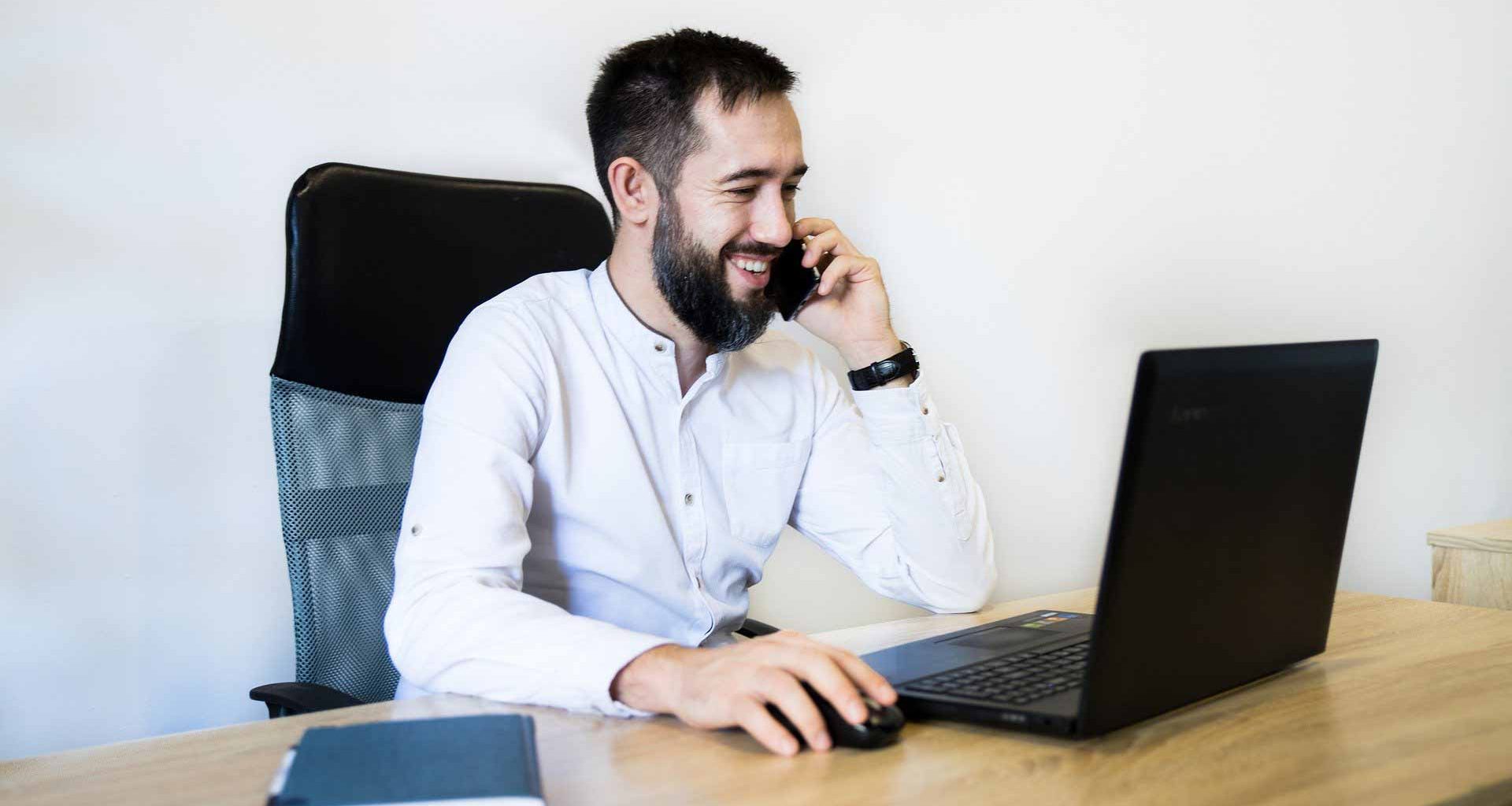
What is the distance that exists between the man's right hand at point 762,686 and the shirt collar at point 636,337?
631 mm

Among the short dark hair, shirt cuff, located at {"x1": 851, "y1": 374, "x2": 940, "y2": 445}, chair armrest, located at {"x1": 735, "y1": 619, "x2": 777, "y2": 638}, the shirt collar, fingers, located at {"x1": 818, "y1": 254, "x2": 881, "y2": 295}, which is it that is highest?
the short dark hair

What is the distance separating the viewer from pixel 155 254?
5.75ft

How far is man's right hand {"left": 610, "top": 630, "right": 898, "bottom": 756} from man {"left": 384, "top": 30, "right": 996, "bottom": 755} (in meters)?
0.35

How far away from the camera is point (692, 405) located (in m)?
1.56

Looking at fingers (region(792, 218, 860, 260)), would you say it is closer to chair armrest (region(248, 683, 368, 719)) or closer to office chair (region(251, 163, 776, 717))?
office chair (region(251, 163, 776, 717))

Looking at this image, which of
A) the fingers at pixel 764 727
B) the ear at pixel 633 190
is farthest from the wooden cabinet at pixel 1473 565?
the fingers at pixel 764 727

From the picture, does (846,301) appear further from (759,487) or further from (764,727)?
(764,727)

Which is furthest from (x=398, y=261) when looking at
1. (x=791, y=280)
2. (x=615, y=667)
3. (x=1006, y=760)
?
(x=1006, y=760)

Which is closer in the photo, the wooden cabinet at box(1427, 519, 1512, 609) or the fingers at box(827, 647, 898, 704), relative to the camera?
the fingers at box(827, 647, 898, 704)

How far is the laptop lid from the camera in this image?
775mm

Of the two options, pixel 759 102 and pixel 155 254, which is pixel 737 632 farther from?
pixel 155 254

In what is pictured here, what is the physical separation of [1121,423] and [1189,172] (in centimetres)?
59

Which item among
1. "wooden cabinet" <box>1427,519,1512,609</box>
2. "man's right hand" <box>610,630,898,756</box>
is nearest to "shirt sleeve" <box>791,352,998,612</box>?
"man's right hand" <box>610,630,898,756</box>

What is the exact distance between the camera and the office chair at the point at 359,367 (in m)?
1.41
